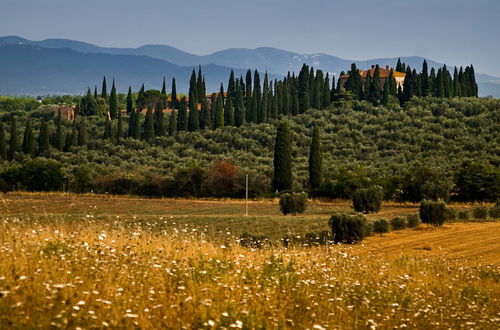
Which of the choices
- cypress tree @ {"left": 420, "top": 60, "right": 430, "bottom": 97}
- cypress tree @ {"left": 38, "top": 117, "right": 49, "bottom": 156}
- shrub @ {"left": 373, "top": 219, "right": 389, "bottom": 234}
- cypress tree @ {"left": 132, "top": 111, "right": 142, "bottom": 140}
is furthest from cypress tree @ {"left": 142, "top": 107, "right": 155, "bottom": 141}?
shrub @ {"left": 373, "top": 219, "right": 389, "bottom": 234}

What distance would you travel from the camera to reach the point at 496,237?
82.9ft

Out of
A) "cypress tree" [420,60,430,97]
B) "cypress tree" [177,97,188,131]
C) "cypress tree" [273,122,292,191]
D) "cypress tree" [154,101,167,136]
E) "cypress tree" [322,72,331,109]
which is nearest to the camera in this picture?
"cypress tree" [273,122,292,191]

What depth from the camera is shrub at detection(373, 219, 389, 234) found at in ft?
92.3

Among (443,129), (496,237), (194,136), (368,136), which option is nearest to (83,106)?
(194,136)

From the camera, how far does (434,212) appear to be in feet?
100.0

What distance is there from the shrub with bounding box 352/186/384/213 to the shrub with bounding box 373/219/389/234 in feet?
36.7

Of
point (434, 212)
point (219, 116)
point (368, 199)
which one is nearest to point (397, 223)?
point (434, 212)

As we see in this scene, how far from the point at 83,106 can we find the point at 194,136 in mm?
34967

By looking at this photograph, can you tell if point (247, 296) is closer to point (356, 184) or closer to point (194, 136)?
point (356, 184)

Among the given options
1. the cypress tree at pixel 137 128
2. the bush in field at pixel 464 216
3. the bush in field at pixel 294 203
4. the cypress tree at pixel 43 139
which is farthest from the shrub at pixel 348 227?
the cypress tree at pixel 137 128

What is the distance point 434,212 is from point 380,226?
3899 millimetres

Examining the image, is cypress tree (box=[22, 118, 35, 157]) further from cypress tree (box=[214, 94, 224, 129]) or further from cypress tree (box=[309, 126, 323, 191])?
cypress tree (box=[309, 126, 323, 191])

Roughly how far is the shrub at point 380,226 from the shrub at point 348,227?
8.90 ft

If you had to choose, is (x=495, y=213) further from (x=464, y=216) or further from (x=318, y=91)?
(x=318, y=91)
